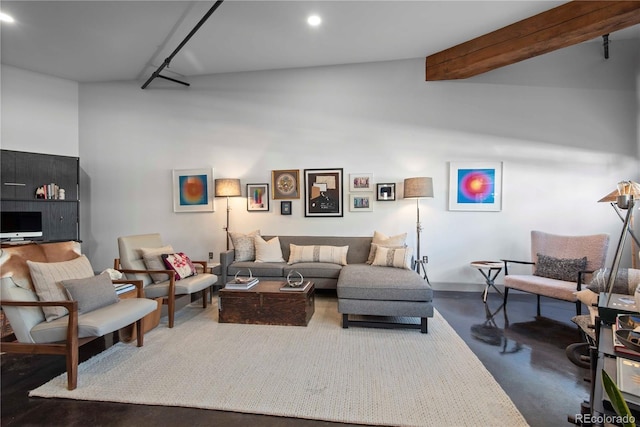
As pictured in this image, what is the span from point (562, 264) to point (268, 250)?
12.8ft

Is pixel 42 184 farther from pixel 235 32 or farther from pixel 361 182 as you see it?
pixel 361 182

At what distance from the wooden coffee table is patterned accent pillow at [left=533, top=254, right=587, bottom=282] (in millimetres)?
3041

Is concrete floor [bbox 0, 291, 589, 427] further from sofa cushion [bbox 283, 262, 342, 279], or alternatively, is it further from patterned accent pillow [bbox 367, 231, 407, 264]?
sofa cushion [bbox 283, 262, 342, 279]

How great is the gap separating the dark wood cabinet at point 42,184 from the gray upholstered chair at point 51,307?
122 inches

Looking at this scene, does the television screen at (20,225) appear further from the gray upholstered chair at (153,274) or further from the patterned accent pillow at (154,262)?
the patterned accent pillow at (154,262)

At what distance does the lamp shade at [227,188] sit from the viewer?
15.6ft

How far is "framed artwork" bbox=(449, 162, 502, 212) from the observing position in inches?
175

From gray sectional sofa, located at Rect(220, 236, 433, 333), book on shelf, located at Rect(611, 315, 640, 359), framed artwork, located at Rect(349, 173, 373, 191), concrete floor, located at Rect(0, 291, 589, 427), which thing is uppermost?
framed artwork, located at Rect(349, 173, 373, 191)

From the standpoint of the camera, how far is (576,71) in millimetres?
4223

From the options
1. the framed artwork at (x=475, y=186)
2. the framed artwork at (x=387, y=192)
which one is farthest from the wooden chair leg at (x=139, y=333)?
the framed artwork at (x=475, y=186)

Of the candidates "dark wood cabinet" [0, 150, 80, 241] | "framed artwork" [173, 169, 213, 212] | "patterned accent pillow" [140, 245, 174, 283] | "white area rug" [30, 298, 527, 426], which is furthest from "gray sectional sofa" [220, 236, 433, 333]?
"dark wood cabinet" [0, 150, 80, 241]

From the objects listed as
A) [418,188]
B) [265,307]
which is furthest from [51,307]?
[418,188]

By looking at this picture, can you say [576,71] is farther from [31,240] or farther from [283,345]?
[31,240]

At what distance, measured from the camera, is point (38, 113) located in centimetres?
501
